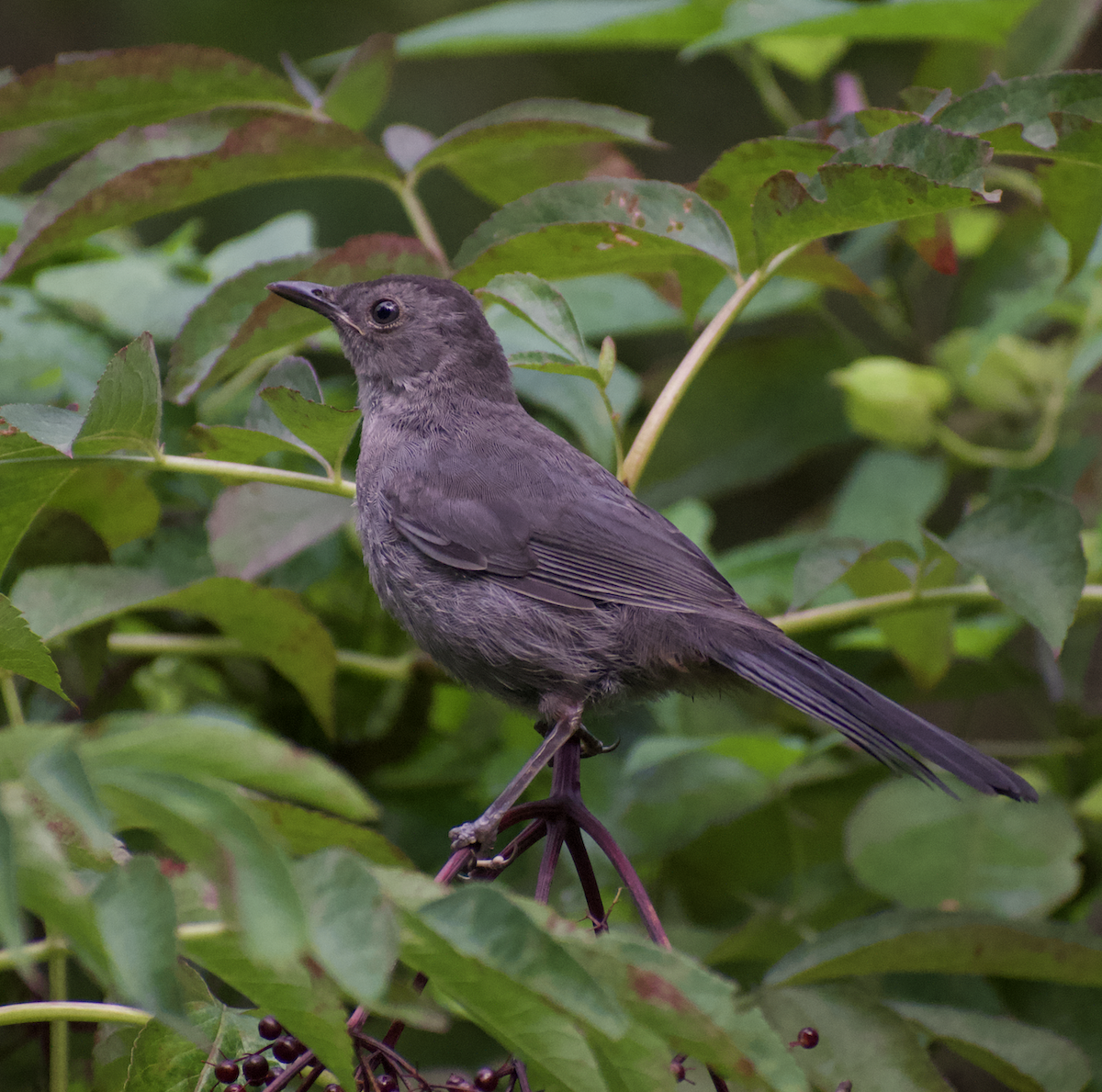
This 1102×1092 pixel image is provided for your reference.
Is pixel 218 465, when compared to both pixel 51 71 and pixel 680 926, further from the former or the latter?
pixel 680 926

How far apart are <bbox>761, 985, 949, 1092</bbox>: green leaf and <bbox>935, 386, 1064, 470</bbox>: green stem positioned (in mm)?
1590

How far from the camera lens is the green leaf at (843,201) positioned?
5.60ft

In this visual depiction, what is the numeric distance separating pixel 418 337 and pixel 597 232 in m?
0.90

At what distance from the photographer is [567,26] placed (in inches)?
114

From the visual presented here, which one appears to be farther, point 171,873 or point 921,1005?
point 921,1005

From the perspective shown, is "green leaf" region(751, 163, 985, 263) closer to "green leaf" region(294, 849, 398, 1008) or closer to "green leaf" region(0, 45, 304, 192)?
"green leaf" region(0, 45, 304, 192)

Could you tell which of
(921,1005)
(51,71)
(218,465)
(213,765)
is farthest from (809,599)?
(51,71)

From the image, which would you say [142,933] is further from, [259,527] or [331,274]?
[331,274]

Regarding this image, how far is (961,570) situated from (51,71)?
6.30 ft

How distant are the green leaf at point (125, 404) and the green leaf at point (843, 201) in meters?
0.95

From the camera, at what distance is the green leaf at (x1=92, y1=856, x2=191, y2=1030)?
957 millimetres

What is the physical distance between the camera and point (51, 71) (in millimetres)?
2244

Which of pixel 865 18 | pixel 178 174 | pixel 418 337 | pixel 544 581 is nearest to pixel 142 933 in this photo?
pixel 544 581

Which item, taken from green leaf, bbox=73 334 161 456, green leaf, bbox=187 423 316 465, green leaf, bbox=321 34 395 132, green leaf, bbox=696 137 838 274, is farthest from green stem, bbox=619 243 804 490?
green leaf, bbox=321 34 395 132
